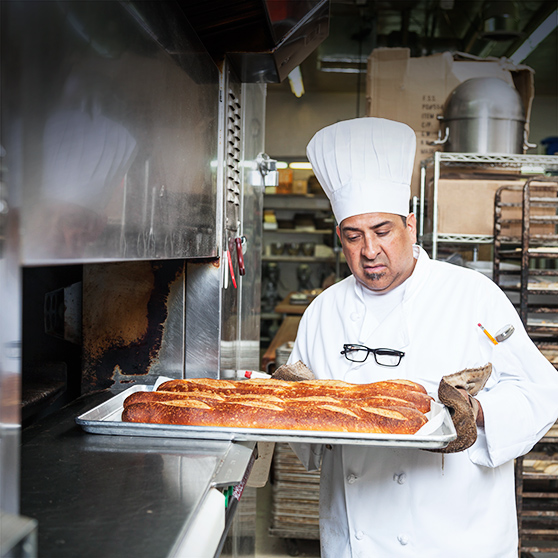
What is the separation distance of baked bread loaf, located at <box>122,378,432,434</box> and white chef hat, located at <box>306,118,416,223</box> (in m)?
0.59

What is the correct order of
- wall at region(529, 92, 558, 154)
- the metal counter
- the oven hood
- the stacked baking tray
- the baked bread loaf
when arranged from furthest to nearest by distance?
wall at region(529, 92, 558, 154) → the stacked baking tray → the oven hood → the baked bread loaf → the metal counter

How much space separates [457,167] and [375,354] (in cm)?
189

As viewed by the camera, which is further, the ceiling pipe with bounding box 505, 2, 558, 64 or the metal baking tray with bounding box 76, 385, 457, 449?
the ceiling pipe with bounding box 505, 2, 558, 64

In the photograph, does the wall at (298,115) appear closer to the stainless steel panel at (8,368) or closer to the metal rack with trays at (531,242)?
the metal rack with trays at (531,242)

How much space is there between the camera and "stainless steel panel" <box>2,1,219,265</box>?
0.64 metres

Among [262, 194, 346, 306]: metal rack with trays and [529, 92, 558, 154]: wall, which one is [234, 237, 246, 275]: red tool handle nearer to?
[262, 194, 346, 306]: metal rack with trays

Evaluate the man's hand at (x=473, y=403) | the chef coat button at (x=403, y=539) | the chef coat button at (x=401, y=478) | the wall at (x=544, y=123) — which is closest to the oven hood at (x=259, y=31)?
the man's hand at (x=473, y=403)

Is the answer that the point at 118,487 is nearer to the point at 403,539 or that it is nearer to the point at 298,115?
the point at 403,539

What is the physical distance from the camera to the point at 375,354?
1.67m

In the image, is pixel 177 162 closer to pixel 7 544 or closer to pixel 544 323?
pixel 7 544

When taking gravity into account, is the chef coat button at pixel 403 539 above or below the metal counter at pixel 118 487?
below

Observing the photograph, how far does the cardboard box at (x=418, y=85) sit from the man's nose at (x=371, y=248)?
1736mm

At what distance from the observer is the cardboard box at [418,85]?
129 inches

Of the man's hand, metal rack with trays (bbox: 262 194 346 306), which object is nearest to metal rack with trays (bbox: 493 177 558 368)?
the man's hand
